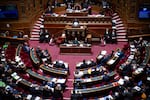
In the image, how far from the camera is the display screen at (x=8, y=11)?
24672 mm

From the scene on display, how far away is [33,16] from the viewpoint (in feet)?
85.8

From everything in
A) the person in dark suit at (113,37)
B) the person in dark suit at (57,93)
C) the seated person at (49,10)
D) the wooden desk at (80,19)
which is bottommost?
the person in dark suit at (57,93)

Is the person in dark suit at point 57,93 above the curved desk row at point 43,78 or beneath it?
beneath

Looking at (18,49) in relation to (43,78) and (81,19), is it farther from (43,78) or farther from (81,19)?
(81,19)

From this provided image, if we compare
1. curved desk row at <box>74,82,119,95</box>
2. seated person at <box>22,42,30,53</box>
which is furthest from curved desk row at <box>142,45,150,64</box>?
seated person at <box>22,42,30,53</box>

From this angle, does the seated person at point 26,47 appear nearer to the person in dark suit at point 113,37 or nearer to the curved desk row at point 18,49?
the curved desk row at point 18,49

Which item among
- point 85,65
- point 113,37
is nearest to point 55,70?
point 85,65

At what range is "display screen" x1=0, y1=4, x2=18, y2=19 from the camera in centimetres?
2467

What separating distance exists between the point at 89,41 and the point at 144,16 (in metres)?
4.50

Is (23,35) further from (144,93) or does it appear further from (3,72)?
(144,93)

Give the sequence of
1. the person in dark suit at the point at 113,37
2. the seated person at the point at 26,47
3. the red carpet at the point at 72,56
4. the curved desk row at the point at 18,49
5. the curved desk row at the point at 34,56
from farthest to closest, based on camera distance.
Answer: the person in dark suit at the point at 113,37
the seated person at the point at 26,47
the curved desk row at the point at 18,49
the red carpet at the point at 72,56
the curved desk row at the point at 34,56

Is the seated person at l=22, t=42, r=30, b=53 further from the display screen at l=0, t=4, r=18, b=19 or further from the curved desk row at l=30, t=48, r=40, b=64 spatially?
the display screen at l=0, t=4, r=18, b=19

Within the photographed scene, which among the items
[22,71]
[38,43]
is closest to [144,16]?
[38,43]

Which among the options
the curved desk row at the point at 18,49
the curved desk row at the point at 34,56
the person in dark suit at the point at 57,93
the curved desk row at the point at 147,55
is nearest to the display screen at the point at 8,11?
the curved desk row at the point at 18,49
